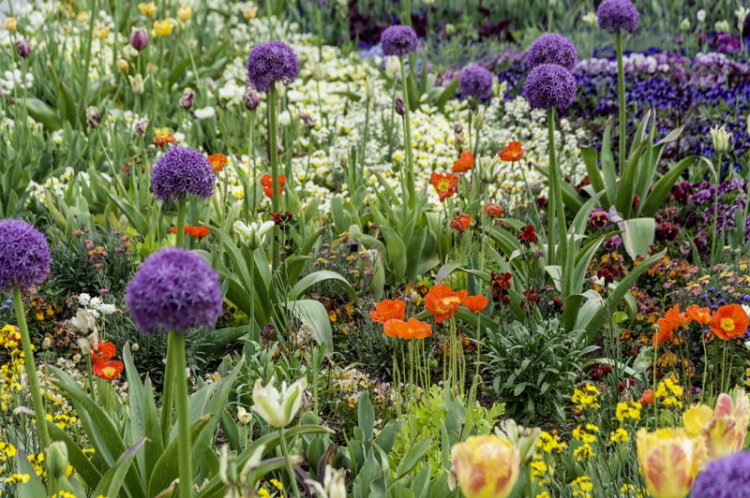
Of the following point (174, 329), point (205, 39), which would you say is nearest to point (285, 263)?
point (174, 329)

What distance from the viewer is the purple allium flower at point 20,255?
6.30 ft

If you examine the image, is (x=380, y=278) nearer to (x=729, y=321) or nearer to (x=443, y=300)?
(x=443, y=300)

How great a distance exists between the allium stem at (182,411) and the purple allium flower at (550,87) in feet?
6.77

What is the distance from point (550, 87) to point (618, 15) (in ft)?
3.54

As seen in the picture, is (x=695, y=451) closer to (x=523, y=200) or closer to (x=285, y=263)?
(x=285, y=263)

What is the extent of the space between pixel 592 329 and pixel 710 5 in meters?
5.05

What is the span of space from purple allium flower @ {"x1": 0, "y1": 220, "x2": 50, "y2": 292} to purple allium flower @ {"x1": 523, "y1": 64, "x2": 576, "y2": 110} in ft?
6.46

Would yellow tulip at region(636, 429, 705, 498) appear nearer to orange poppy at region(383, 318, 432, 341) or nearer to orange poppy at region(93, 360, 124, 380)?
orange poppy at region(383, 318, 432, 341)

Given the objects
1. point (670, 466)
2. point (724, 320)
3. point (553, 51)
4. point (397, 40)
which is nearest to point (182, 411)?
point (670, 466)

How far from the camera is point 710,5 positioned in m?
7.60

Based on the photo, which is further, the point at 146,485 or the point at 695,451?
the point at 146,485

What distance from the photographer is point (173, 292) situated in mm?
1522

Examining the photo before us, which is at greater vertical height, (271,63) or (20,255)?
(271,63)

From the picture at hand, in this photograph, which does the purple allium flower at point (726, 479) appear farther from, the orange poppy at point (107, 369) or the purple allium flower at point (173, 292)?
the orange poppy at point (107, 369)
